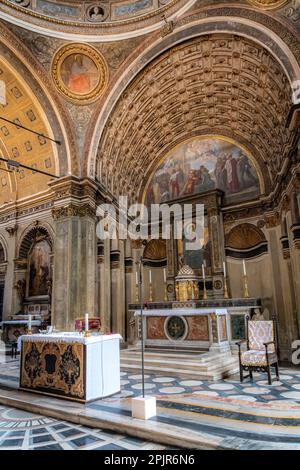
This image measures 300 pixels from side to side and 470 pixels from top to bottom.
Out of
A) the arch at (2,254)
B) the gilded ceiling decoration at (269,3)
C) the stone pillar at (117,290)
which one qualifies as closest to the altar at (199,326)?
the stone pillar at (117,290)

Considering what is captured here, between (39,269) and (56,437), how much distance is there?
31.5 feet

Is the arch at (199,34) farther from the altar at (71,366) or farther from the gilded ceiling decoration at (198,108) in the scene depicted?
the altar at (71,366)

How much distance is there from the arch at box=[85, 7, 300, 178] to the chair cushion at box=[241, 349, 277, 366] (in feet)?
20.6

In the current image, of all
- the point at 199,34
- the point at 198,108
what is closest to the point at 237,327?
the point at 198,108

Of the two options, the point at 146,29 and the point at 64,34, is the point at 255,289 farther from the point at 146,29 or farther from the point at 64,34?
the point at 64,34

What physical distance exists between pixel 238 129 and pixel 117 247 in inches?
279

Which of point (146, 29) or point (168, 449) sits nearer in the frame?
point (168, 449)

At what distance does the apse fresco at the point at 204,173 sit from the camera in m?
13.1

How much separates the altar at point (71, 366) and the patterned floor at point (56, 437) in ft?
2.19

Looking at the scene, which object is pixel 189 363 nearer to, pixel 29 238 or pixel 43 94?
pixel 29 238

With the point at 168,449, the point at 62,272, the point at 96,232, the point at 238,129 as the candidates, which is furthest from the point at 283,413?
the point at 238,129

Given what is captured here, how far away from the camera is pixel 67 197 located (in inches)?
430

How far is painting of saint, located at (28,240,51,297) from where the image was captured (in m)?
12.1
